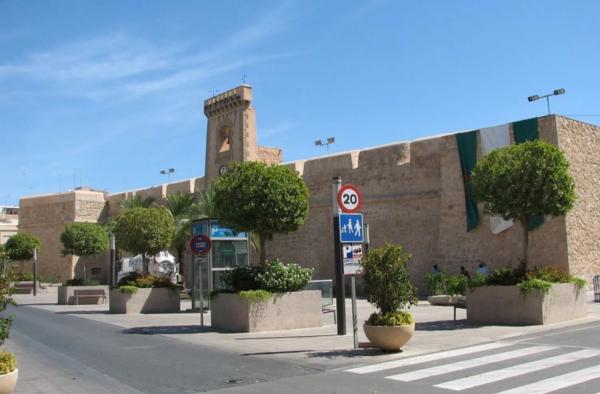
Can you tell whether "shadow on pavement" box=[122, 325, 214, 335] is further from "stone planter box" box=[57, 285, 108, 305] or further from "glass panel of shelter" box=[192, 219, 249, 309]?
"stone planter box" box=[57, 285, 108, 305]

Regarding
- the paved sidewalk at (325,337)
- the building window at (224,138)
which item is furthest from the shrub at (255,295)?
the building window at (224,138)

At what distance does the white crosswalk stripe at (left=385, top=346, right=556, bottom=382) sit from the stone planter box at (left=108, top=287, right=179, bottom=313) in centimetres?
1301

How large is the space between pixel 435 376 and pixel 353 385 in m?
1.20

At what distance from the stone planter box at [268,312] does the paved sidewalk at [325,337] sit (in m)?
0.26

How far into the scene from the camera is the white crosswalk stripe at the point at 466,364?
8.18m

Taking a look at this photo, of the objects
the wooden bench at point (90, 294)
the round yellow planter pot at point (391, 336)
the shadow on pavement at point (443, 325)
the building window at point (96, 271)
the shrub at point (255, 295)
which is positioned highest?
the building window at point (96, 271)

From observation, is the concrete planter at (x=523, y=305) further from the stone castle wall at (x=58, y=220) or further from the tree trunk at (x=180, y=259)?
the stone castle wall at (x=58, y=220)

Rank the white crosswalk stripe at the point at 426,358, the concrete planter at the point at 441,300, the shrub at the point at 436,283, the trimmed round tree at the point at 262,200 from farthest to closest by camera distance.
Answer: the shrub at the point at 436,283, the concrete planter at the point at 441,300, the trimmed round tree at the point at 262,200, the white crosswalk stripe at the point at 426,358

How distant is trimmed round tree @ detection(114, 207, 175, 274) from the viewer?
21531mm

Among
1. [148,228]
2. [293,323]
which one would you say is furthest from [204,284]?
[293,323]

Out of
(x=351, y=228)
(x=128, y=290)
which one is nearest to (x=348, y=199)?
(x=351, y=228)

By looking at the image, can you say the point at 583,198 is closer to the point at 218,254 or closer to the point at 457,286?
the point at 457,286

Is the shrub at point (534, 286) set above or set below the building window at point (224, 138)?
below

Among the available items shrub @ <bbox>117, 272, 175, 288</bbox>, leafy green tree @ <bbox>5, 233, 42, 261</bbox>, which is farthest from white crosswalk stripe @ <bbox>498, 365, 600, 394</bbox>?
leafy green tree @ <bbox>5, 233, 42, 261</bbox>
